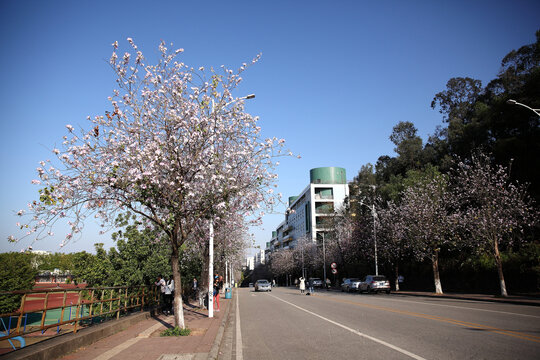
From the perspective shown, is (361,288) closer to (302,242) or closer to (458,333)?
(458,333)

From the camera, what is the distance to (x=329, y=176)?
307 feet

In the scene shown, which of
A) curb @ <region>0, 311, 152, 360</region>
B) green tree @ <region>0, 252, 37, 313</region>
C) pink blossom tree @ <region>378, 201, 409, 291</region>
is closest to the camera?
curb @ <region>0, 311, 152, 360</region>

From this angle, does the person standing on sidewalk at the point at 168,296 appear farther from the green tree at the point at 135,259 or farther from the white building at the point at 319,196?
the white building at the point at 319,196

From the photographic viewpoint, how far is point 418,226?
32469mm

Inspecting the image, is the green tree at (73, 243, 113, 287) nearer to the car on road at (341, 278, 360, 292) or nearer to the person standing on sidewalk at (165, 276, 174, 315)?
the person standing on sidewalk at (165, 276, 174, 315)

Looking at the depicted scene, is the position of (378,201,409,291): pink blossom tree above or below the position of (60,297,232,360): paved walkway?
above

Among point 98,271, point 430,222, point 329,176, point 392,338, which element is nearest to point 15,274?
point 98,271

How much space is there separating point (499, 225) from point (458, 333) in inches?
762

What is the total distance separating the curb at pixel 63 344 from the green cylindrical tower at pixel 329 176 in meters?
83.6

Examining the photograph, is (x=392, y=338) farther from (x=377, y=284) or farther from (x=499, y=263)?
(x=377, y=284)

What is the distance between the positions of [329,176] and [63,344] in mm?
88119

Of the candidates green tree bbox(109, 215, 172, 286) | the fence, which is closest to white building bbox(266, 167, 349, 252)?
green tree bbox(109, 215, 172, 286)

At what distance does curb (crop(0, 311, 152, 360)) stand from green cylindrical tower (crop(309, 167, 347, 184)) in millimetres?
83573

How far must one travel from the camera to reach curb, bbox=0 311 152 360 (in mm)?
6552
